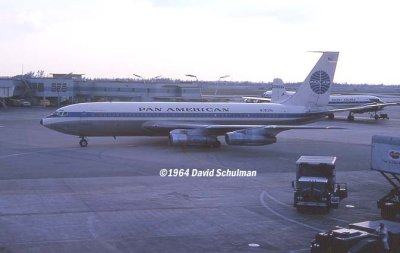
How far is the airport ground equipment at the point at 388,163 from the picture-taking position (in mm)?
21938

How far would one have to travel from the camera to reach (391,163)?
2291 centimetres

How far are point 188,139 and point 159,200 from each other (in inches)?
699

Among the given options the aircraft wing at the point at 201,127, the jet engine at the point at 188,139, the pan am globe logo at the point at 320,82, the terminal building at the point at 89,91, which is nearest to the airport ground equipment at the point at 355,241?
the aircraft wing at the point at 201,127

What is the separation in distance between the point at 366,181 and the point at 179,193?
1249 cm

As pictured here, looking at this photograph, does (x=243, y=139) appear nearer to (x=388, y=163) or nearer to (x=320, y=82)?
(x=320, y=82)

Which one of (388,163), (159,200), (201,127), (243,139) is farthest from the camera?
(201,127)

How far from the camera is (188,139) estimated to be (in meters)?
43.6

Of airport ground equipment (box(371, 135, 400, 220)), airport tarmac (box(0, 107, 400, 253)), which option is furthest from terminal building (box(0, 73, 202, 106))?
airport ground equipment (box(371, 135, 400, 220))

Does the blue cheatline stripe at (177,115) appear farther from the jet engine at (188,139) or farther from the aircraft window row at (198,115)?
the jet engine at (188,139)

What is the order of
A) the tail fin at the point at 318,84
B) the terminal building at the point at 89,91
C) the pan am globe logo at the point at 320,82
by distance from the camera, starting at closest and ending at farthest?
the tail fin at the point at 318,84 → the pan am globe logo at the point at 320,82 → the terminal building at the point at 89,91

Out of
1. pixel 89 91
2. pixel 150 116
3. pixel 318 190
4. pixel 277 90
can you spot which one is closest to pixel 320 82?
pixel 150 116

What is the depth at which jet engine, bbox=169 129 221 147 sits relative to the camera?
43375mm

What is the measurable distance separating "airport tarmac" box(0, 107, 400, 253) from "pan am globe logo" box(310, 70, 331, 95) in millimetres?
7174

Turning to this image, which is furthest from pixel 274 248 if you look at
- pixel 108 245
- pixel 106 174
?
pixel 106 174
